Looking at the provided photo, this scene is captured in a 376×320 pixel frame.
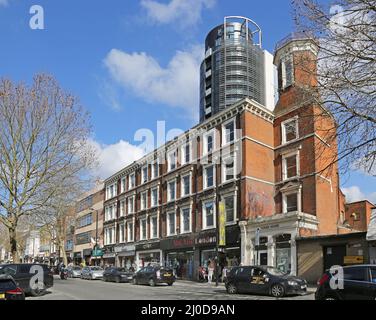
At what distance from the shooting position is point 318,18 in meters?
13.9

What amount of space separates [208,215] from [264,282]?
60.3 ft

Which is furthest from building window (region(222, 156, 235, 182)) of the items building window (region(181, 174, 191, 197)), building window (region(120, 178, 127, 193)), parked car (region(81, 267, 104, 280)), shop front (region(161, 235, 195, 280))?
building window (region(120, 178, 127, 193))

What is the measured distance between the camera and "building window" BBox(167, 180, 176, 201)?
45.1m

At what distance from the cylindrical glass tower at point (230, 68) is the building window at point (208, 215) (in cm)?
6217

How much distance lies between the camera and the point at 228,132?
126ft

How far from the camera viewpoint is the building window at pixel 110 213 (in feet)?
200

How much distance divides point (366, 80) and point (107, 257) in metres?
52.1

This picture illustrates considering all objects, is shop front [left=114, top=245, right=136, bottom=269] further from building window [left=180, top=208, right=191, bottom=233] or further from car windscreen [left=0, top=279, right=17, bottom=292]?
car windscreen [left=0, top=279, right=17, bottom=292]

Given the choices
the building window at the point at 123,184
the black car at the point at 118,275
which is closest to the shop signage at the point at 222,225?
the black car at the point at 118,275

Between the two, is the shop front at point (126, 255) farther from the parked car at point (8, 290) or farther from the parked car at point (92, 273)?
the parked car at point (8, 290)

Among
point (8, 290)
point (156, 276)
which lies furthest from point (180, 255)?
point (8, 290)

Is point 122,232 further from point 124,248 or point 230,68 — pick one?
point 230,68
